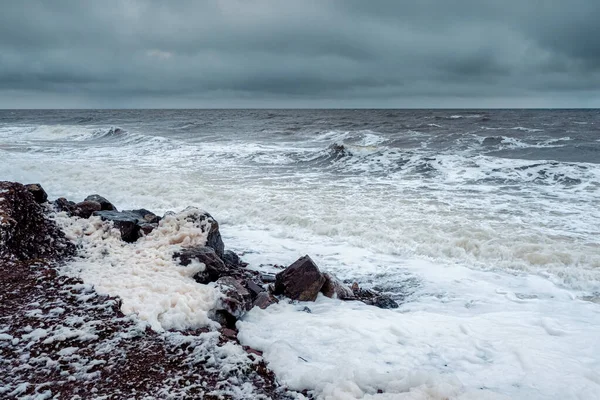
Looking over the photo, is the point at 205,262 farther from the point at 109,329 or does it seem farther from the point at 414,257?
the point at 414,257

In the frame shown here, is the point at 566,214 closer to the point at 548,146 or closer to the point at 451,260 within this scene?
the point at 451,260

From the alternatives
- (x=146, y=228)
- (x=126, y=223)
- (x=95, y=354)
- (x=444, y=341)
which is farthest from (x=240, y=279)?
A: (x=444, y=341)

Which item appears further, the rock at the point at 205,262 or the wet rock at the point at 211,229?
Result: the wet rock at the point at 211,229

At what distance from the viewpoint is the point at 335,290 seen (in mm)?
5160

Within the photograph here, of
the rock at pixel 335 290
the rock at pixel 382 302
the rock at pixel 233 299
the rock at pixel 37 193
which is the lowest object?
the rock at pixel 382 302

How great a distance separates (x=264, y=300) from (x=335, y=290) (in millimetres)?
979

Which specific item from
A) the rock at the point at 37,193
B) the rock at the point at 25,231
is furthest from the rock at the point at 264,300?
the rock at the point at 37,193

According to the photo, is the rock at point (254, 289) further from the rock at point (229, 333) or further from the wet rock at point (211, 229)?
the wet rock at point (211, 229)

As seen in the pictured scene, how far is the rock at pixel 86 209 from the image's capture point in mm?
6551

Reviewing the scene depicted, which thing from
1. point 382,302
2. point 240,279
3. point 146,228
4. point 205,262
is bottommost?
point 382,302

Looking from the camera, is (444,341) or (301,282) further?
(301,282)

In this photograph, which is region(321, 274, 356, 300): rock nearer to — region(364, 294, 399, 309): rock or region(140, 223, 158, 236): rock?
region(364, 294, 399, 309): rock

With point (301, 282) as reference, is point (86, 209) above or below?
above

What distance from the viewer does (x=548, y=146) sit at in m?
21.1
